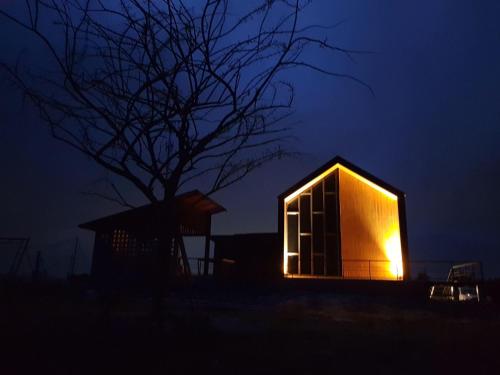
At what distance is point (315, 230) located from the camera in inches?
682

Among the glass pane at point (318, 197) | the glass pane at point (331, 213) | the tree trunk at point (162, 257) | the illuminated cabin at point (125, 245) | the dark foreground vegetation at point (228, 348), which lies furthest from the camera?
the glass pane at point (318, 197)

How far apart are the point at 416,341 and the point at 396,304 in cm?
732

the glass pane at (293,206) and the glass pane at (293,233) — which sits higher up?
the glass pane at (293,206)

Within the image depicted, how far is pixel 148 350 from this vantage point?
3.79 metres

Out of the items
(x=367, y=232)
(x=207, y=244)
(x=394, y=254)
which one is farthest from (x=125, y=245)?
(x=394, y=254)

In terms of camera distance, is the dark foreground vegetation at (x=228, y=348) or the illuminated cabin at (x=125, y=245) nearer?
the dark foreground vegetation at (x=228, y=348)

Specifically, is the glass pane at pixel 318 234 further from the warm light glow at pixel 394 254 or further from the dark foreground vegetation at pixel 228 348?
the dark foreground vegetation at pixel 228 348

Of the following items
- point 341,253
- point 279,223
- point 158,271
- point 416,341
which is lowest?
point 416,341

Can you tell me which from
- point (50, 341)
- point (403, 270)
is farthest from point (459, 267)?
point (50, 341)

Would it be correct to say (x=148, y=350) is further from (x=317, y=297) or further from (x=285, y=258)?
(x=285, y=258)

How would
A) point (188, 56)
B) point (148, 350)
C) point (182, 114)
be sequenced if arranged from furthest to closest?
point (182, 114), point (188, 56), point (148, 350)

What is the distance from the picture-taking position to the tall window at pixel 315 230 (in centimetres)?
1689

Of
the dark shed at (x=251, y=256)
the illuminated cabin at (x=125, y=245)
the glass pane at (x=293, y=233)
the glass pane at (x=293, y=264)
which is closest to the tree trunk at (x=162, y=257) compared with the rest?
the illuminated cabin at (x=125, y=245)

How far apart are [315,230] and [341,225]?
1212 millimetres
